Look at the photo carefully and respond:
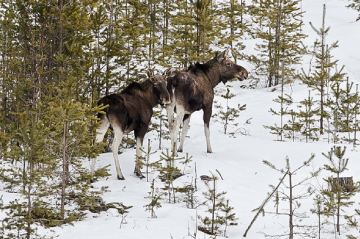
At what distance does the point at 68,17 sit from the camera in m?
10.4

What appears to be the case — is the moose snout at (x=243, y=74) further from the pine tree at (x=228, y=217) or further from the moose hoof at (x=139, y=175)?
the pine tree at (x=228, y=217)

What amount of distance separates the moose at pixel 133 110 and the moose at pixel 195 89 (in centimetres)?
73

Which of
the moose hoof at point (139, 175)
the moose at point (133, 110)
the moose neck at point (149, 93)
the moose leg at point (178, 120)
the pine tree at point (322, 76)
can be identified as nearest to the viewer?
the moose at point (133, 110)

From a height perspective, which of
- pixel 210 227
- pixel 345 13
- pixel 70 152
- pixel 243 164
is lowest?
pixel 210 227

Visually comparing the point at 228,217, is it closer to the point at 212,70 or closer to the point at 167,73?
the point at 167,73

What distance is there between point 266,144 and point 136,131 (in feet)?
16.4

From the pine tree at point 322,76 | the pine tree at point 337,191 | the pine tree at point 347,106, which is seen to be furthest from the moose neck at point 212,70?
the pine tree at point 337,191

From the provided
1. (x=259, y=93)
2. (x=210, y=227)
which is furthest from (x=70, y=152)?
(x=259, y=93)

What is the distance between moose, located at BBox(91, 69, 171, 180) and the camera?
8206mm

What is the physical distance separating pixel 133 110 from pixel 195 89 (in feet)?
8.11

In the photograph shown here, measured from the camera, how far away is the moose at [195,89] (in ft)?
33.0

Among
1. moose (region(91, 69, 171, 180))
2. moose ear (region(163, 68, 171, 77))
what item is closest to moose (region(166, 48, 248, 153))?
moose ear (region(163, 68, 171, 77))

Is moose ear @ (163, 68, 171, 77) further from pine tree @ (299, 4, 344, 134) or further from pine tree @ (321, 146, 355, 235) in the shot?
pine tree @ (299, 4, 344, 134)

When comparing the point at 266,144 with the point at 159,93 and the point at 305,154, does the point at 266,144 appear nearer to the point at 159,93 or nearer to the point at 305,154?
the point at 305,154
